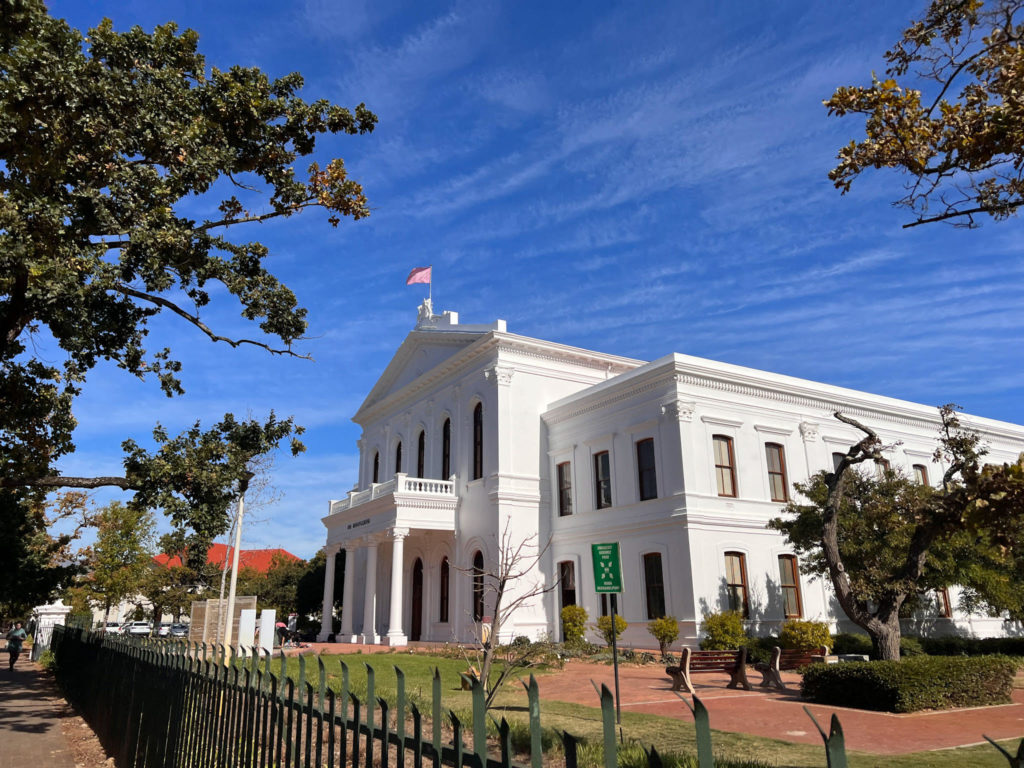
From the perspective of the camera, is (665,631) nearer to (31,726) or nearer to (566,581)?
(566,581)

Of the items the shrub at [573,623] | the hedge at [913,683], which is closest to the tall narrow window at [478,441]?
the shrub at [573,623]

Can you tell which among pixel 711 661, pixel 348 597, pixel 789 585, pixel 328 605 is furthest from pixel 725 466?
pixel 328 605

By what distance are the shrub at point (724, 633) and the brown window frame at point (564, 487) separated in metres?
8.51

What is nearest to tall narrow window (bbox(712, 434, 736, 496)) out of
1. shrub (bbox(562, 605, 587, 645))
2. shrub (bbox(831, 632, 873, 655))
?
shrub (bbox(831, 632, 873, 655))

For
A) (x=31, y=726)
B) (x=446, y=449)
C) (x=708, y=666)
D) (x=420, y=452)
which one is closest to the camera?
(x=31, y=726)

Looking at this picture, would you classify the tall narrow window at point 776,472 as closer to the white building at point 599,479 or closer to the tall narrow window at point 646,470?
the white building at point 599,479

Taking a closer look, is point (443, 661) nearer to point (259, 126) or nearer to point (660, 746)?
point (660, 746)

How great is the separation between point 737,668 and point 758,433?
1261 centimetres

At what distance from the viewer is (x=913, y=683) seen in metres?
11.5

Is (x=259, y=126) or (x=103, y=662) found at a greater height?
(x=259, y=126)

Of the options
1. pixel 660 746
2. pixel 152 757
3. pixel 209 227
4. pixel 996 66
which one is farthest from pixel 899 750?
pixel 209 227

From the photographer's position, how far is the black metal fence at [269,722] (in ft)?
8.71

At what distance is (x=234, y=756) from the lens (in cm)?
485

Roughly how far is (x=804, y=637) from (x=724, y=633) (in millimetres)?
2068
